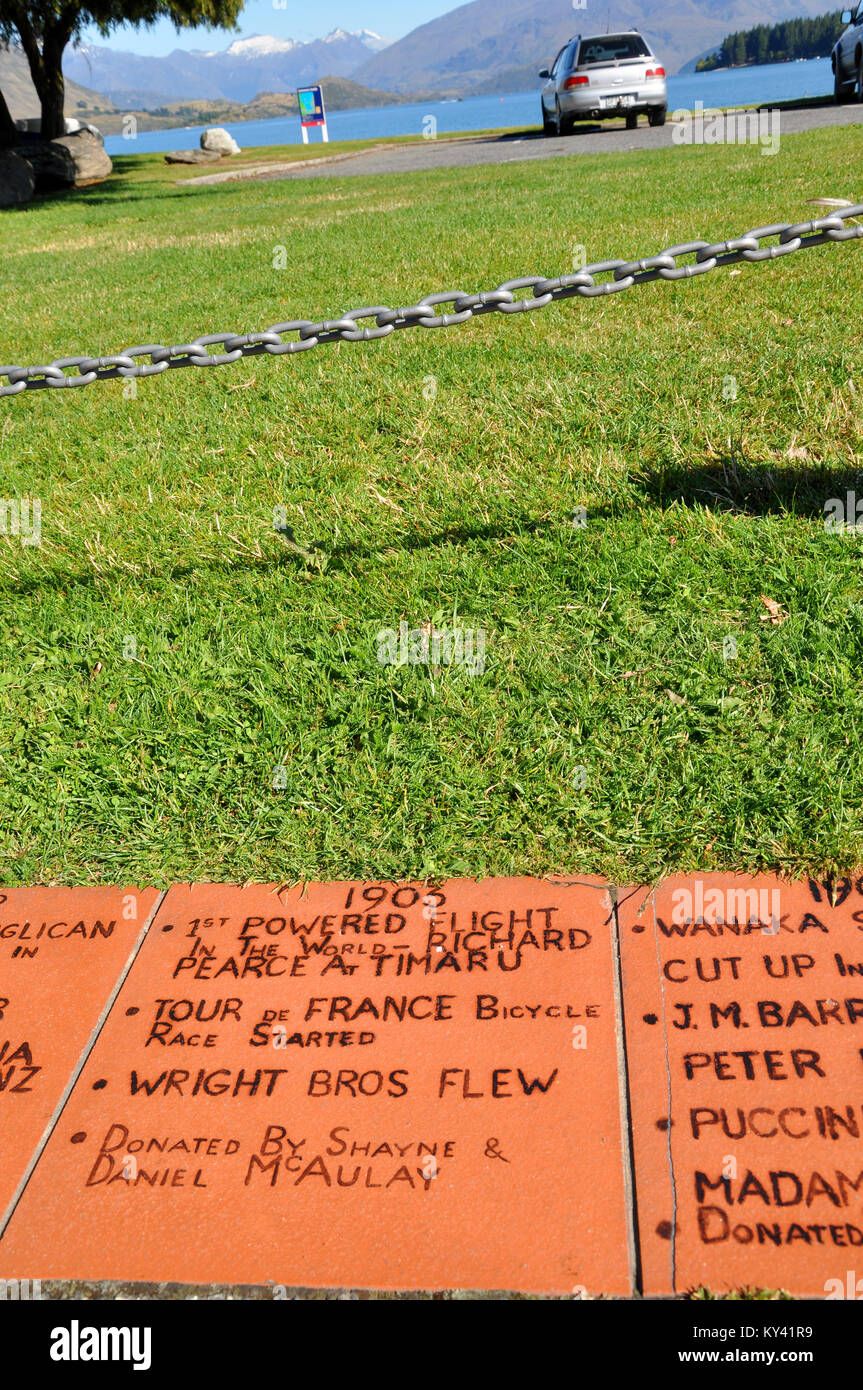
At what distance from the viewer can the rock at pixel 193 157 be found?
29.5m

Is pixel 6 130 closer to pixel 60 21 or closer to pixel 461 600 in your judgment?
pixel 60 21

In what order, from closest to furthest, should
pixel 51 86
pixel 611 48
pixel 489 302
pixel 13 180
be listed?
pixel 489 302
pixel 611 48
pixel 13 180
pixel 51 86

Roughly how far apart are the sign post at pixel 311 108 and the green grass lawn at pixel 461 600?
35170mm

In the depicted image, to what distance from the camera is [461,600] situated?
3342mm

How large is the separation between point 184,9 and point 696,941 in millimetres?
24230

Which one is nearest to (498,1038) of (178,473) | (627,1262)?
(627,1262)

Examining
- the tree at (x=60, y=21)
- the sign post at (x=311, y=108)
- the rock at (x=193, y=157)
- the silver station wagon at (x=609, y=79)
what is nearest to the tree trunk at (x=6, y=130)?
the tree at (x=60, y=21)

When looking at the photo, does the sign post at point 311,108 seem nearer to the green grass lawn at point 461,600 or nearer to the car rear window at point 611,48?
the car rear window at point 611,48

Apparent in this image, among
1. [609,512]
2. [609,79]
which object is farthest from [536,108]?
[609,512]

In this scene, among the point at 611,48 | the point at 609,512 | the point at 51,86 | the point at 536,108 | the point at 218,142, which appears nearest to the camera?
the point at 609,512

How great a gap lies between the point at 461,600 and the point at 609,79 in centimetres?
1847

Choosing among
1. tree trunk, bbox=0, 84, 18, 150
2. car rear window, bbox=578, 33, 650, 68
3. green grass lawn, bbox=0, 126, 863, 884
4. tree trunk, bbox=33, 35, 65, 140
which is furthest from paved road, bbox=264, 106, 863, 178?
green grass lawn, bbox=0, 126, 863, 884

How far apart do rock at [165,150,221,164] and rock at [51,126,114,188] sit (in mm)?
6205

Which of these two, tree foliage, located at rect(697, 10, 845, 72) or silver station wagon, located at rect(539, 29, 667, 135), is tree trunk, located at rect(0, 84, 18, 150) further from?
tree foliage, located at rect(697, 10, 845, 72)
